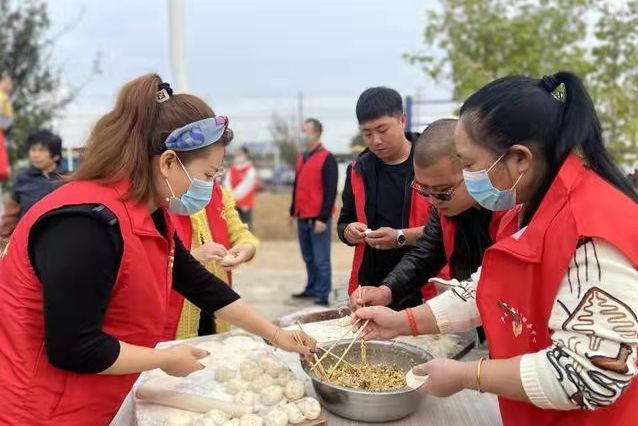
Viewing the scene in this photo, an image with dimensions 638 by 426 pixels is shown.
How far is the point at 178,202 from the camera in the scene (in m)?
1.58

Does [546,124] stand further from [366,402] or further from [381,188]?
[381,188]

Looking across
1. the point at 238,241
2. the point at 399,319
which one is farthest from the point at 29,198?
the point at 399,319

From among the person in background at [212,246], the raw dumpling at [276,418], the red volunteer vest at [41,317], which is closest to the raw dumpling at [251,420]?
the raw dumpling at [276,418]

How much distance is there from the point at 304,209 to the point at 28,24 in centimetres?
488

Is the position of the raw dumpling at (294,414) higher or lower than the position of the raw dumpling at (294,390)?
higher

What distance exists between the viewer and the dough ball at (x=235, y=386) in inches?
65.0

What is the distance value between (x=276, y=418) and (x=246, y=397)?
17cm

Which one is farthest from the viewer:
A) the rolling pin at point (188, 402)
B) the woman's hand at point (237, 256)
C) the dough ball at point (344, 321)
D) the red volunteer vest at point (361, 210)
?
the red volunteer vest at point (361, 210)

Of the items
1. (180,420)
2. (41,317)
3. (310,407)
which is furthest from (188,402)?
(41,317)

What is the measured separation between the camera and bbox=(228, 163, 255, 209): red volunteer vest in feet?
28.6

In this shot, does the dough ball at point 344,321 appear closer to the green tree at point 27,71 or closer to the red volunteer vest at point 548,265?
the red volunteer vest at point 548,265

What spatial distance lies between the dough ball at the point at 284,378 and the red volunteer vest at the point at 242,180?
7.01 metres

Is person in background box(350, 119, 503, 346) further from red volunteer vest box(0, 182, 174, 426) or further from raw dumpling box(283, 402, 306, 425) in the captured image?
red volunteer vest box(0, 182, 174, 426)

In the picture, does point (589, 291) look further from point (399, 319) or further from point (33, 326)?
point (33, 326)
